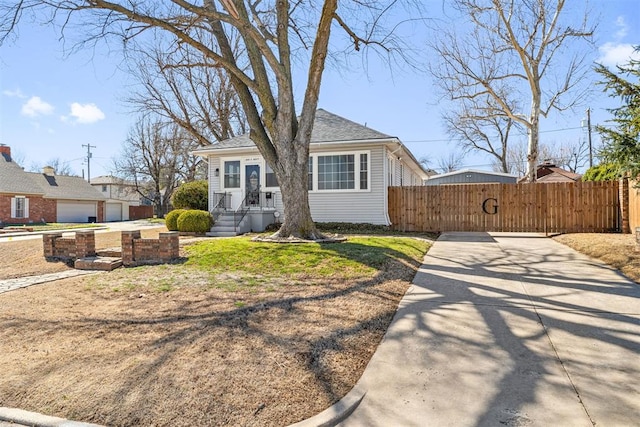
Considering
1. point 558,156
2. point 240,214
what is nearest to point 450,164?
point 558,156

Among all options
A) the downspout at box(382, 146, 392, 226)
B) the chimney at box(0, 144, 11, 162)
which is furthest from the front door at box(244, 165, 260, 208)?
the chimney at box(0, 144, 11, 162)

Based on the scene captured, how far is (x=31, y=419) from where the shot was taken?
2424 millimetres

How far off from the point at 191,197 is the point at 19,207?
20.0 m

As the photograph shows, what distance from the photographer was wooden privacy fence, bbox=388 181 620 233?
1253 cm

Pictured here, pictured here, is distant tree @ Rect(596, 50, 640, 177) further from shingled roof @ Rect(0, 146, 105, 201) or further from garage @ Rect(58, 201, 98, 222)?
garage @ Rect(58, 201, 98, 222)

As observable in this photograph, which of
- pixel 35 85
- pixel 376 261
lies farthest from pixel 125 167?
pixel 376 261

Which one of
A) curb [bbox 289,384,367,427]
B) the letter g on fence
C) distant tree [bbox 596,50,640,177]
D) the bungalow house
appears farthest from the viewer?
the bungalow house

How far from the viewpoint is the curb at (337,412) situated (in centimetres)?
226

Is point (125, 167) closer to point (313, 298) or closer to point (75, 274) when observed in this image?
point (75, 274)

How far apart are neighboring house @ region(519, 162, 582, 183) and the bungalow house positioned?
61.0ft

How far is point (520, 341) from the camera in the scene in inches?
133

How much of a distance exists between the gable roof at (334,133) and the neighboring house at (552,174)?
18219 mm

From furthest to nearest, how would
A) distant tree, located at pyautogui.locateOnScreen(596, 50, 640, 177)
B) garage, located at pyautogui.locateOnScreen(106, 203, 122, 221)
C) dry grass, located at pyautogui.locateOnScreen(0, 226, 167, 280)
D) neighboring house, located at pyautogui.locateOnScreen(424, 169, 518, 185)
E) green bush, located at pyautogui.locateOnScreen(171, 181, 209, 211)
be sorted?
garage, located at pyautogui.locateOnScreen(106, 203, 122, 221) → neighboring house, located at pyautogui.locateOnScreen(424, 169, 518, 185) → green bush, located at pyautogui.locateOnScreen(171, 181, 209, 211) → distant tree, located at pyautogui.locateOnScreen(596, 50, 640, 177) → dry grass, located at pyautogui.locateOnScreen(0, 226, 167, 280)

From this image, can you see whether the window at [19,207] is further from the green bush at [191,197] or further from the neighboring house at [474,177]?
the neighboring house at [474,177]
